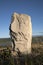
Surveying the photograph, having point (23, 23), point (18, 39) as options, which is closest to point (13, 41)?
point (18, 39)

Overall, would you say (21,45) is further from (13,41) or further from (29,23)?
(29,23)

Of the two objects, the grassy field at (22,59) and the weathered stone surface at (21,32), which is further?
the weathered stone surface at (21,32)

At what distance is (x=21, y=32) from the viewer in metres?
13.5

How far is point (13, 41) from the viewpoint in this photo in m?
13.7

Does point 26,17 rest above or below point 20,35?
above

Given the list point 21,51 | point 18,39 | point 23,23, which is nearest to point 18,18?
point 23,23

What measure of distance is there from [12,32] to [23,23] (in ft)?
3.27

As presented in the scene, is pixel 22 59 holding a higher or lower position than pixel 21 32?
lower

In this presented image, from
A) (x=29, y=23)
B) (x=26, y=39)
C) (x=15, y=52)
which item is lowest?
(x=15, y=52)

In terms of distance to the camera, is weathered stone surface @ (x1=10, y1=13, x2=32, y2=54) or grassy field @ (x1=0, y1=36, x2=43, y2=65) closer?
grassy field @ (x1=0, y1=36, x2=43, y2=65)

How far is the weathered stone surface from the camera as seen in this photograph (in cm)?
1351

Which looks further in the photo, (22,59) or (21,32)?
(21,32)

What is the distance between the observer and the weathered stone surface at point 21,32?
13.5 metres

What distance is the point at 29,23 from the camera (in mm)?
13812
